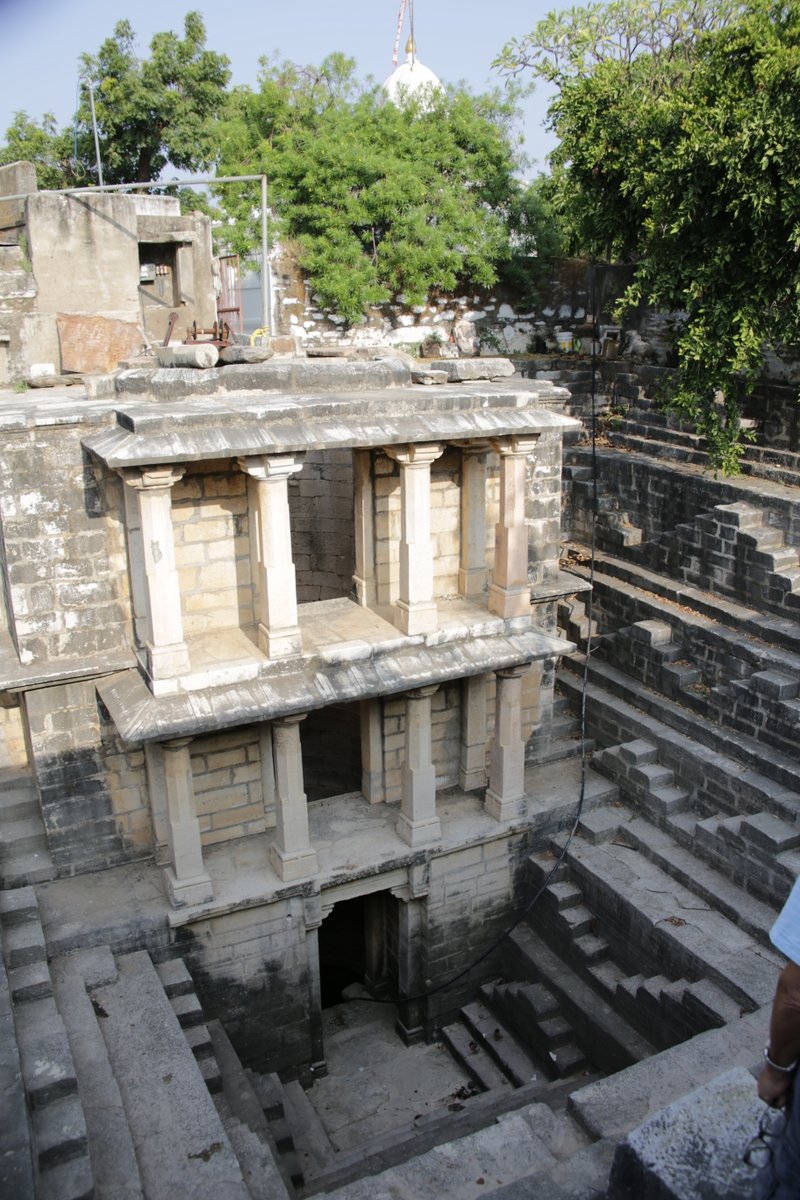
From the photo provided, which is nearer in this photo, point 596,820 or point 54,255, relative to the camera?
point 596,820

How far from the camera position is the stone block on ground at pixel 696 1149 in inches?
204

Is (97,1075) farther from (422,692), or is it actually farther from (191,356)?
(191,356)

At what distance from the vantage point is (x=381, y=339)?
2103 cm

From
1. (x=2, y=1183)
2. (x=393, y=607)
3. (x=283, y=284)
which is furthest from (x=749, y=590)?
(x=283, y=284)

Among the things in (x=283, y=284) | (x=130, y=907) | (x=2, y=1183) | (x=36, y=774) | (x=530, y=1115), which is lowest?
(x=530, y=1115)

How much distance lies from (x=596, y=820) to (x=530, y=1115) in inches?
165

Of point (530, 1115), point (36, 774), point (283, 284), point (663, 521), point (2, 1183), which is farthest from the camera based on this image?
point (283, 284)

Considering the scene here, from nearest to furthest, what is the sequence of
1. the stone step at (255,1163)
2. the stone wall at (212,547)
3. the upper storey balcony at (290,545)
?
the stone step at (255,1163), the upper storey balcony at (290,545), the stone wall at (212,547)

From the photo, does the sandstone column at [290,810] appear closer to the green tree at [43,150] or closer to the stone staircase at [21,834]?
the stone staircase at [21,834]

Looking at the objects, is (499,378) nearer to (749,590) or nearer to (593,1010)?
(749,590)

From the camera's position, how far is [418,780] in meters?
10.8

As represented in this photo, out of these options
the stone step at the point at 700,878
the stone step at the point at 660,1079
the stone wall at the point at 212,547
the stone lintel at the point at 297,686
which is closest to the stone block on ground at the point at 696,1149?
the stone step at the point at 660,1079

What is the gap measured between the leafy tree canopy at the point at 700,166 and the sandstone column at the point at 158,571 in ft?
24.3

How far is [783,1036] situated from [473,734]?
7.66 m
